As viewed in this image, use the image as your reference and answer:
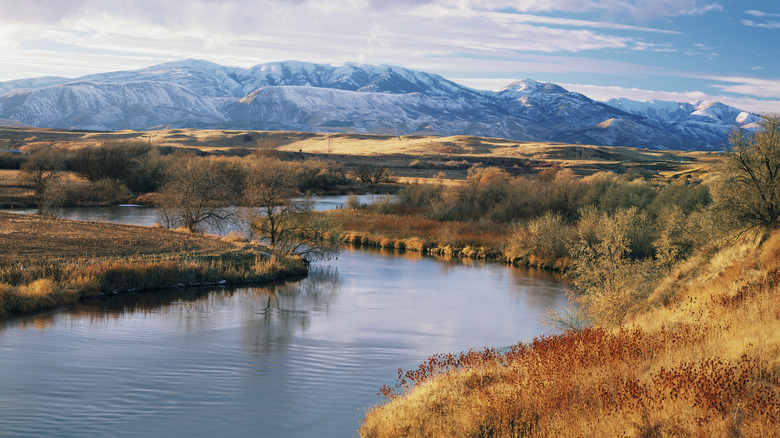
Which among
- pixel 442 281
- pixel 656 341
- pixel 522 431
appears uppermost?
pixel 656 341

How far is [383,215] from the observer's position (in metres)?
62.7

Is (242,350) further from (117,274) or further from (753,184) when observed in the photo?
(753,184)

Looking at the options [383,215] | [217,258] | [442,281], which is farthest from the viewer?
[383,215]

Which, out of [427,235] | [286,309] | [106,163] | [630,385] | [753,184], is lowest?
[286,309]

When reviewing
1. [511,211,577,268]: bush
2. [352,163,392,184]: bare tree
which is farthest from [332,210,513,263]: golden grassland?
[352,163,392,184]: bare tree

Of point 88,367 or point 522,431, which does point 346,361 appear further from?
point 522,431

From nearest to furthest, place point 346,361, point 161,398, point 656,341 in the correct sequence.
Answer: point 656,341
point 161,398
point 346,361

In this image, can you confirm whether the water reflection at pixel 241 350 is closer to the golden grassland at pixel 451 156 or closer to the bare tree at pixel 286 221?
the bare tree at pixel 286 221

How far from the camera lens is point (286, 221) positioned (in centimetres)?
4075

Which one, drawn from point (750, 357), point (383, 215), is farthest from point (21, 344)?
point (383, 215)

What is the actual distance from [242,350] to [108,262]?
471 inches

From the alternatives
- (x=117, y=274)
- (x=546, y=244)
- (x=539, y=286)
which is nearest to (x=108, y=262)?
(x=117, y=274)

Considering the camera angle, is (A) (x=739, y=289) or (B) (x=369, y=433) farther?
(A) (x=739, y=289)

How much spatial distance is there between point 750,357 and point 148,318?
21.9 m
